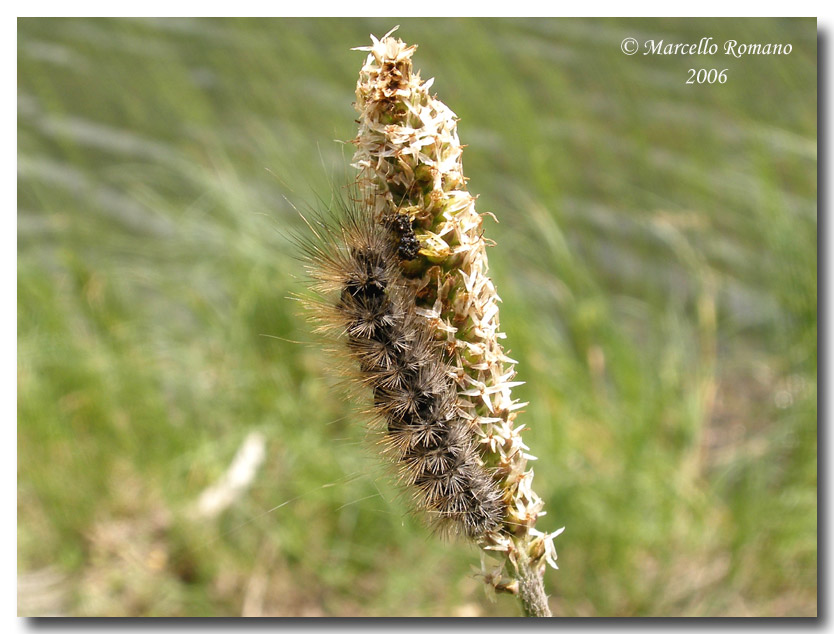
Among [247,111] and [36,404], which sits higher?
[247,111]

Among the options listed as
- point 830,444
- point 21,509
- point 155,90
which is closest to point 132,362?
point 21,509

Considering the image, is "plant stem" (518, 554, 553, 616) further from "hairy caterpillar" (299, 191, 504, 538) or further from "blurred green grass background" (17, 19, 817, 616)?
"blurred green grass background" (17, 19, 817, 616)

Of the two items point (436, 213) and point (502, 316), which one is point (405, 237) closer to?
point (436, 213)

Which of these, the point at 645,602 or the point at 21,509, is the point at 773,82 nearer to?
the point at 645,602

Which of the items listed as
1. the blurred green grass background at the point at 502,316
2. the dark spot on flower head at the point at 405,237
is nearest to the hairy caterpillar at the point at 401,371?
the dark spot on flower head at the point at 405,237

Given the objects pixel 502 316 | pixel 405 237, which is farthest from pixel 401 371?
pixel 502 316
